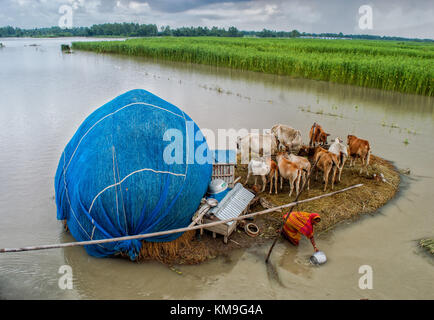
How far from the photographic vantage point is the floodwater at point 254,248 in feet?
15.0

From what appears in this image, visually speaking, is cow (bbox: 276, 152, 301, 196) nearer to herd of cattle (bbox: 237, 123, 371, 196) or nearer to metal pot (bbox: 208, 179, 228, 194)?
herd of cattle (bbox: 237, 123, 371, 196)

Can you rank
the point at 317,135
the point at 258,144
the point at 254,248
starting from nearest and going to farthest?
the point at 254,248, the point at 258,144, the point at 317,135

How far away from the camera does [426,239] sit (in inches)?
220

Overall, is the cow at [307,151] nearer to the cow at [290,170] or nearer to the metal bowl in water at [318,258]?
the cow at [290,170]

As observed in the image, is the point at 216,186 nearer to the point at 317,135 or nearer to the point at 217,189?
the point at 217,189

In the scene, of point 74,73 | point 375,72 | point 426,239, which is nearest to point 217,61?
point 74,73

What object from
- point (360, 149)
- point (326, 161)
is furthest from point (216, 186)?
point (360, 149)

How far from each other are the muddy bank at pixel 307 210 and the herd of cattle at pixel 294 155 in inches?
10.0

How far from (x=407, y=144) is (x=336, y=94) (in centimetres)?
722

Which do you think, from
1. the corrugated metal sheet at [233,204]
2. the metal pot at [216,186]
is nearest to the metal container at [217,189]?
the metal pot at [216,186]

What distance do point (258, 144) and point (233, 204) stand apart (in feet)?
8.29


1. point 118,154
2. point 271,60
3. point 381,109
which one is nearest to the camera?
point 118,154

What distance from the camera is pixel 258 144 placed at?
7.68 m
